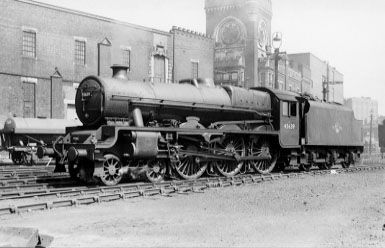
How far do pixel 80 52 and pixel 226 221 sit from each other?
91.0ft

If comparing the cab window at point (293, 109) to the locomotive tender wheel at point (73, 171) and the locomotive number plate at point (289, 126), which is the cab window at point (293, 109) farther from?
the locomotive tender wheel at point (73, 171)

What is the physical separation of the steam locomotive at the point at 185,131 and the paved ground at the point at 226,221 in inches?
90.6

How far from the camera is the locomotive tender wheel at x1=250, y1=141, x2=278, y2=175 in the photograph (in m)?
15.8

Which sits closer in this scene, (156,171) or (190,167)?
(156,171)

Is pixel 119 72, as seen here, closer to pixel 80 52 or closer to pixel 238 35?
pixel 80 52

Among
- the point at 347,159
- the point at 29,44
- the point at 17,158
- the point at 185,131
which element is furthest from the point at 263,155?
the point at 29,44

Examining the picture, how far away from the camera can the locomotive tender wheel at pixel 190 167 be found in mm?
13547

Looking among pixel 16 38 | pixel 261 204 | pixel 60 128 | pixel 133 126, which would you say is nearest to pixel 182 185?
pixel 133 126

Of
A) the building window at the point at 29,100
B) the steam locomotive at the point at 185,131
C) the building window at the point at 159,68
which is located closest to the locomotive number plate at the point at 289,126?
the steam locomotive at the point at 185,131

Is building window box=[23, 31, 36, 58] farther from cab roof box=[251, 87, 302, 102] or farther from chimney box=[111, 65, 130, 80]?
chimney box=[111, 65, 130, 80]

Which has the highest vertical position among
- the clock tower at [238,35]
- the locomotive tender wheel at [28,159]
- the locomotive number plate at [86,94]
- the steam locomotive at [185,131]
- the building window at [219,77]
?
the clock tower at [238,35]

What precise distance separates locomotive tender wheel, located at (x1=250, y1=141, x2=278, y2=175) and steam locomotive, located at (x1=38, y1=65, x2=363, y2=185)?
0.03 metres

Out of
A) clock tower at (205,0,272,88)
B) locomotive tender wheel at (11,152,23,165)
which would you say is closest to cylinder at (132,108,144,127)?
locomotive tender wheel at (11,152,23,165)

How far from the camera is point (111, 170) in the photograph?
12.0 meters
